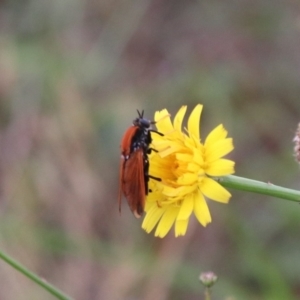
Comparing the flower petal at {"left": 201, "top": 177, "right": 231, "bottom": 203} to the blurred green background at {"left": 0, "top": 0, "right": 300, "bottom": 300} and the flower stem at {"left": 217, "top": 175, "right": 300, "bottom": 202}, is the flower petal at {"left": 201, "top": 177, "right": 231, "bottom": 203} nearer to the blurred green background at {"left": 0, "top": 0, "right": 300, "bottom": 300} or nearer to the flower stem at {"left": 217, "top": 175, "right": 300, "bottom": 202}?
the flower stem at {"left": 217, "top": 175, "right": 300, "bottom": 202}

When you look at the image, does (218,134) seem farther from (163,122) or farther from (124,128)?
(124,128)

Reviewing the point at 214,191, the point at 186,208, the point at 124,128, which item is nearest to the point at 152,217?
the point at 186,208

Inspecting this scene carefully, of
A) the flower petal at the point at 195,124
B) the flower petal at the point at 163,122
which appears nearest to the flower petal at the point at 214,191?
the flower petal at the point at 195,124

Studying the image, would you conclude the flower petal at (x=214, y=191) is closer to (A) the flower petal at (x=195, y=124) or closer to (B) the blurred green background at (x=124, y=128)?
(A) the flower petal at (x=195, y=124)

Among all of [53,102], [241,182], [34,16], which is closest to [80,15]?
[34,16]

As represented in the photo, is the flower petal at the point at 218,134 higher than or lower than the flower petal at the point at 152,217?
higher

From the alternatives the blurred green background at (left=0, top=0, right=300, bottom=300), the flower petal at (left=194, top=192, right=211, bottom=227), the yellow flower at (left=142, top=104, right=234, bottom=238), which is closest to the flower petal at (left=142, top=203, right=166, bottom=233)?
the yellow flower at (left=142, top=104, right=234, bottom=238)
